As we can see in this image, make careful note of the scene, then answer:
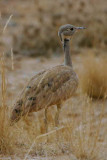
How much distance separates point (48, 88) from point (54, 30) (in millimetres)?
7894

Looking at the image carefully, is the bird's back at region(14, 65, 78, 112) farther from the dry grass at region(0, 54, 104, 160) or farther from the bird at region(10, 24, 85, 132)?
the dry grass at region(0, 54, 104, 160)

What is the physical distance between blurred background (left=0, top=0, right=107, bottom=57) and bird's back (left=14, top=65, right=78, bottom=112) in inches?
216

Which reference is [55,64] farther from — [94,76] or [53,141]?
[53,141]

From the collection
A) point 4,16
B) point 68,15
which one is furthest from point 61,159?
point 4,16

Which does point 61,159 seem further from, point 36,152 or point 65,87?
point 65,87

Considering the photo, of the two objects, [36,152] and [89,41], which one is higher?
[89,41]

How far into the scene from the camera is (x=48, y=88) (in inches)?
175

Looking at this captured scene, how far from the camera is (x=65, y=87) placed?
15.0 ft

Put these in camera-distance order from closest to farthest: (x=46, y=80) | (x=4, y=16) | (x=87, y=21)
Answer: (x=46, y=80) < (x=87, y=21) < (x=4, y=16)

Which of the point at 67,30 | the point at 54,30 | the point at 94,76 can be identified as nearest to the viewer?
the point at 67,30

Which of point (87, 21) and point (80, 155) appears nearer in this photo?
point (80, 155)

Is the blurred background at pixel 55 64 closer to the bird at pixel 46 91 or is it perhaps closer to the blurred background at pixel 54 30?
the blurred background at pixel 54 30

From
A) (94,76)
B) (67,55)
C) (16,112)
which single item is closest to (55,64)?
(94,76)

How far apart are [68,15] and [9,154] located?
9.83 metres
